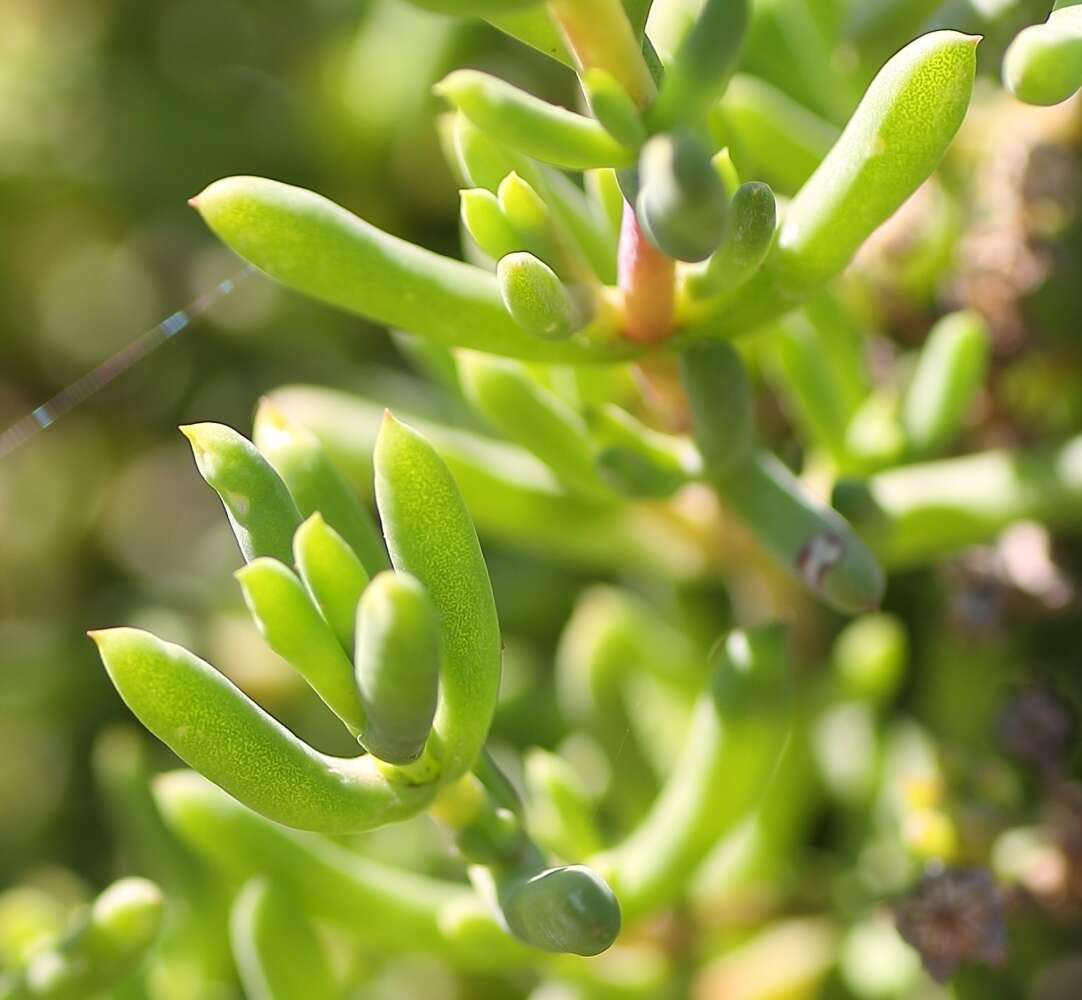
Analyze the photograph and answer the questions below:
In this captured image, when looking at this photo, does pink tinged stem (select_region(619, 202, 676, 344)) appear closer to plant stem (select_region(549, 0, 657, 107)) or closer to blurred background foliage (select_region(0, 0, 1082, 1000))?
plant stem (select_region(549, 0, 657, 107))

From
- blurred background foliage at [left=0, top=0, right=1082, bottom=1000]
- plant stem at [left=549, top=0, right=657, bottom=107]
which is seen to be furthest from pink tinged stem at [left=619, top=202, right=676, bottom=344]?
blurred background foliage at [left=0, top=0, right=1082, bottom=1000]

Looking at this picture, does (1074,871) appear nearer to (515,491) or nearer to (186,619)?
(515,491)

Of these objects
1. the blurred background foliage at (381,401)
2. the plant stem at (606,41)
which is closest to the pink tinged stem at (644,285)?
the plant stem at (606,41)

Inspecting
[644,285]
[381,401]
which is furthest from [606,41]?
[381,401]

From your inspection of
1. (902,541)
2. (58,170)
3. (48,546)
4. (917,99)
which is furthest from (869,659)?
(58,170)

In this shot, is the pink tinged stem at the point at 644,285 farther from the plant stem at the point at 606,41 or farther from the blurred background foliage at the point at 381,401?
the blurred background foliage at the point at 381,401

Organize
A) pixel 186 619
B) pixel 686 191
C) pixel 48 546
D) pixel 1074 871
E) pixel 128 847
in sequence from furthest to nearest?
1. pixel 48 546
2. pixel 186 619
3. pixel 128 847
4. pixel 1074 871
5. pixel 686 191

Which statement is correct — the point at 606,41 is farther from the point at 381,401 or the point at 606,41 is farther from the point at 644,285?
the point at 381,401
